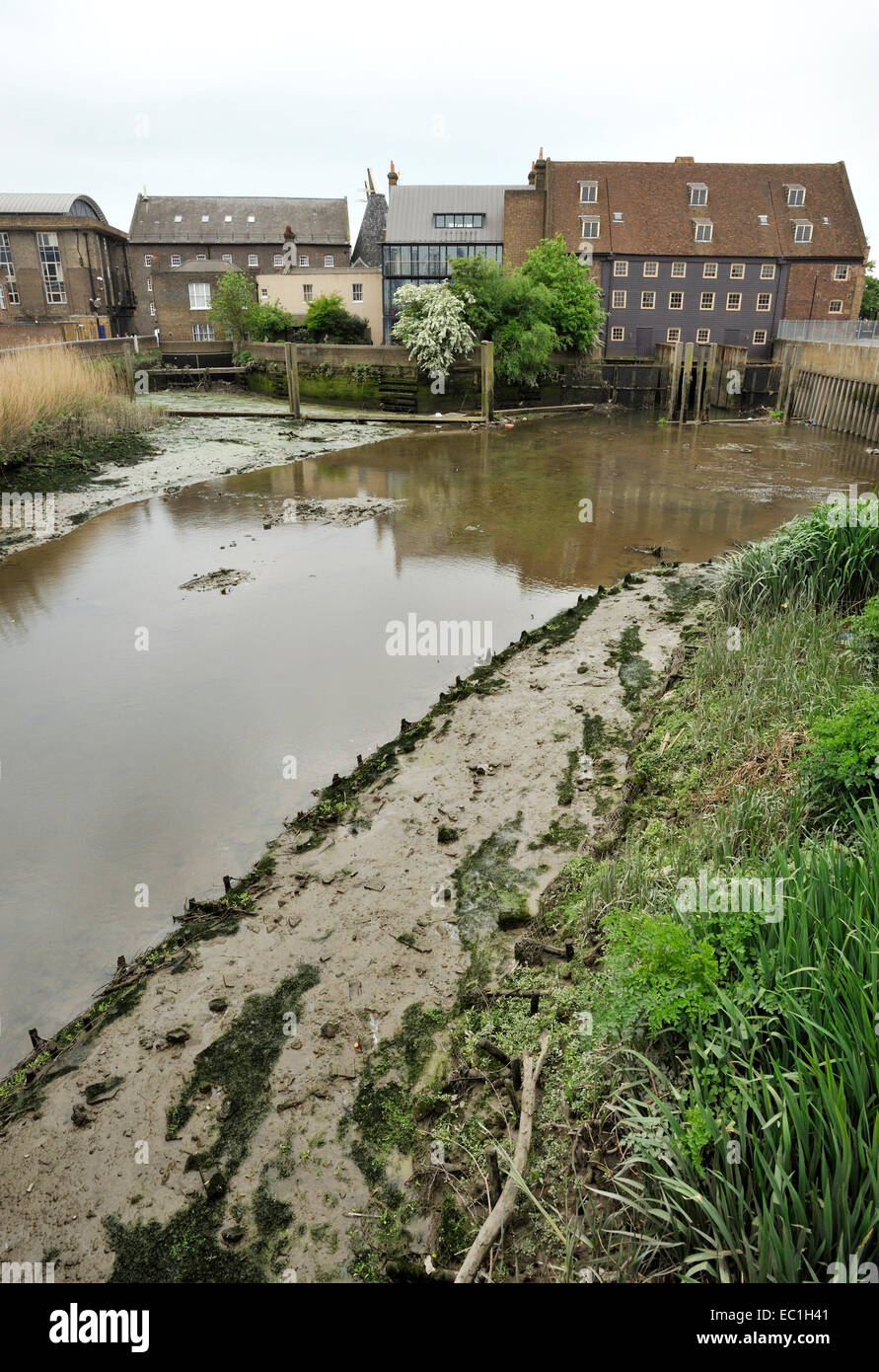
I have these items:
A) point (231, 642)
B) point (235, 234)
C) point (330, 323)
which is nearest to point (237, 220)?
point (235, 234)

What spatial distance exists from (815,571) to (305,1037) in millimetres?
6479

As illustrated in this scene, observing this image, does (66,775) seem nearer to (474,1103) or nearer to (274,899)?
(274,899)

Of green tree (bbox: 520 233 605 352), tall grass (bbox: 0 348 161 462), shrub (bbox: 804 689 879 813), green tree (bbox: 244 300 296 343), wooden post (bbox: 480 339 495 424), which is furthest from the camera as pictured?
green tree (bbox: 244 300 296 343)

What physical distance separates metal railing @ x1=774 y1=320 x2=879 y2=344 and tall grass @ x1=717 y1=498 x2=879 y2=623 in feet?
72.8

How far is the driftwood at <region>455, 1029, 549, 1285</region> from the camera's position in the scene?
2926mm

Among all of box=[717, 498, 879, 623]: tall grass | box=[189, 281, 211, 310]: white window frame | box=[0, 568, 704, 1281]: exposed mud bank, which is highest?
box=[189, 281, 211, 310]: white window frame

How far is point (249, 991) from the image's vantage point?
4645mm

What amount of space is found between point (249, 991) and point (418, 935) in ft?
3.25

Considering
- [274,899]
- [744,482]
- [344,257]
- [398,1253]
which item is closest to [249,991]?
[274,899]

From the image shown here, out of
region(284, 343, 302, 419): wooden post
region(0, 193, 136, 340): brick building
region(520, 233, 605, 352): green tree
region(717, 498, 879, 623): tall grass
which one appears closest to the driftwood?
region(717, 498, 879, 623): tall grass

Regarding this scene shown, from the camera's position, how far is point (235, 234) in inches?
2505

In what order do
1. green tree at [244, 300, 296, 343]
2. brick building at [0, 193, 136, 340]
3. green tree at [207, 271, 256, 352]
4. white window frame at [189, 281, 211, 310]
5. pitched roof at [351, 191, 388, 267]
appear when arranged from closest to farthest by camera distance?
green tree at [244, 300, 296, 343]
green tree at [207, 271, 256, 352]
white window frame at [189, 281, 211, 310]
pitched roof at [351, 191, 388, 267]
brick building at [0, 193, 136, 340]

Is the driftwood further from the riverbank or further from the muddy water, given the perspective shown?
the riverbank

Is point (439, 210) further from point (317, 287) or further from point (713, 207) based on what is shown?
point (713, 207)
